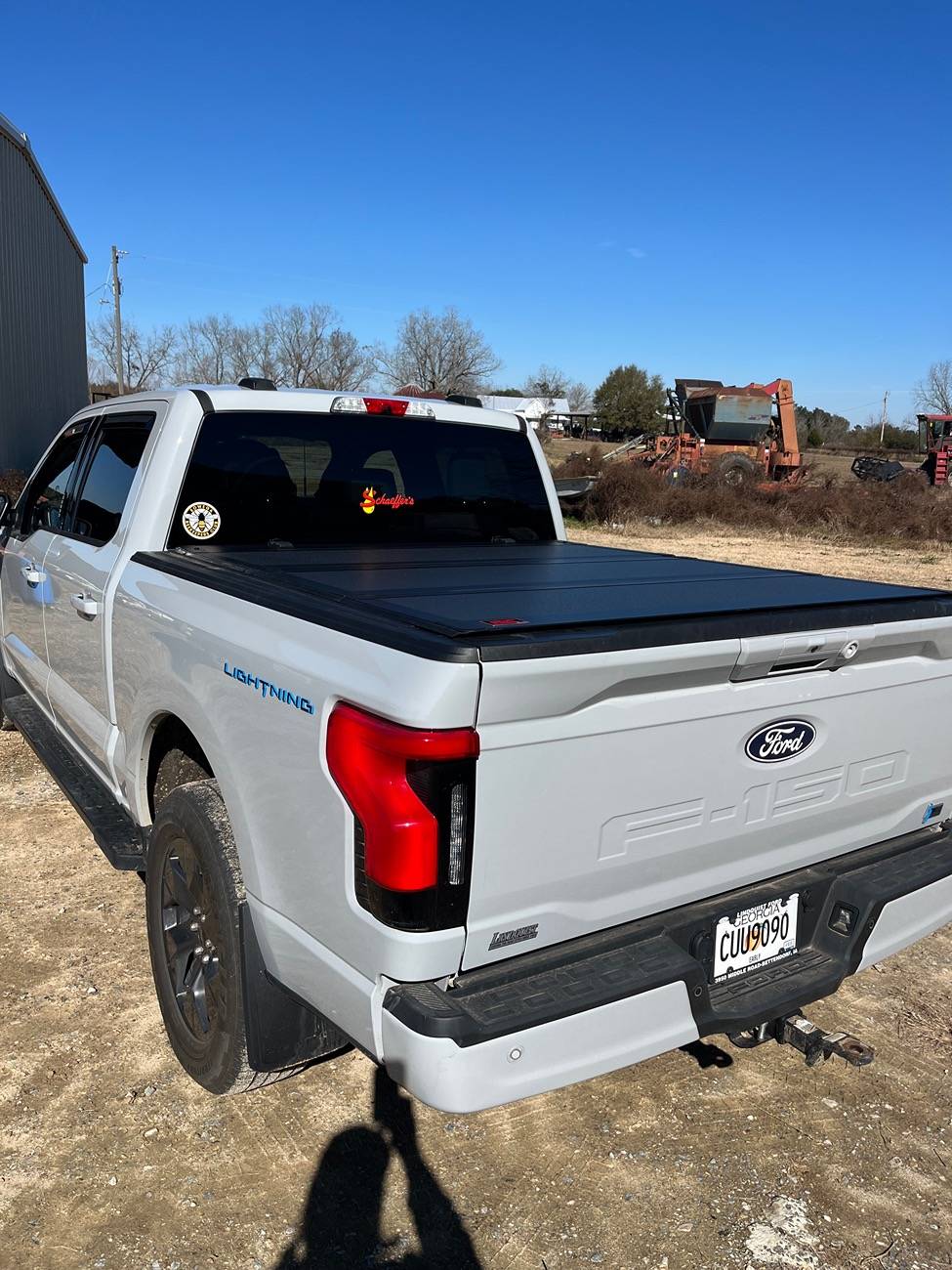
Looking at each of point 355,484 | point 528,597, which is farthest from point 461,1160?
point 355,484

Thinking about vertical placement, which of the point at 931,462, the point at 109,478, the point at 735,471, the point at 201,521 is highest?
the point at 109,478

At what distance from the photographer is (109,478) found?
13.3 ft

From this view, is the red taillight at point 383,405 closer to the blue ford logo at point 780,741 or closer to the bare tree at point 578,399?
the blue ford logo at point 780,741

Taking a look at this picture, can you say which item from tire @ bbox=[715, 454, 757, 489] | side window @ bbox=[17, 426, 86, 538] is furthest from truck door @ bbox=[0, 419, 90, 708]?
tire @ bbox=[715, 454, 757, 489]

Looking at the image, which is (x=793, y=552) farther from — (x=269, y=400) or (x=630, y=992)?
(x=630, y=992)

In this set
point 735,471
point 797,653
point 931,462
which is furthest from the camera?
Answer: point 931,462

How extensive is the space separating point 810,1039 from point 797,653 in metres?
1.12

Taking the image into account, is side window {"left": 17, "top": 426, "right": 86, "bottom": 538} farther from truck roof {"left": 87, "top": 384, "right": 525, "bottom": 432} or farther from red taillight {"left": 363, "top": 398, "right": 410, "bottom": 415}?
red taillight {"left": 363, "top": 398, "right": 410, "bottom": 415}

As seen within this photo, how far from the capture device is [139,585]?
3258mm

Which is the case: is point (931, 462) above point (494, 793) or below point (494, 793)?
above

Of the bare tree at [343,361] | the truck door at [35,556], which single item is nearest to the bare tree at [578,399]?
the bare tree at [343,361]

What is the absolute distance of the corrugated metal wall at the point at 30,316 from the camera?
Result: 23656mm

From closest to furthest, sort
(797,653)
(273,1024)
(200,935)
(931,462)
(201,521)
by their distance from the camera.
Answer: (797,653), (273,1024), (200,935), (201,521), (931,462)

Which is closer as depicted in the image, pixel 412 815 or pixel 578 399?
pixel 412 815
